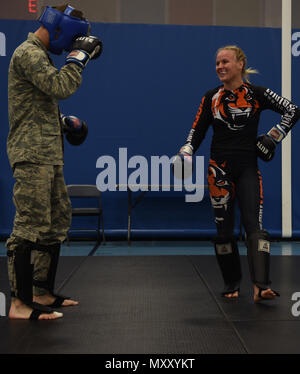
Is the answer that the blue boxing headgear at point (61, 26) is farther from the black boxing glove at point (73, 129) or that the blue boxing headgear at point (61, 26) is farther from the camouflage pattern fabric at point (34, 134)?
the black boxing glove at point (73, 129)

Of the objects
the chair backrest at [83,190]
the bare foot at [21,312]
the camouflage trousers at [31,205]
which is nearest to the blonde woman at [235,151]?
the camouflage trousers at [31,205]

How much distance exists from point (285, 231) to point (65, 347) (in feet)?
16.7

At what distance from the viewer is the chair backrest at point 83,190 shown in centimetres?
604

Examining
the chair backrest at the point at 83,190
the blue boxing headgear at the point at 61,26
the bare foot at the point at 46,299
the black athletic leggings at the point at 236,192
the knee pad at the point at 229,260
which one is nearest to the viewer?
the blue boxing headgear at the point at 61,26

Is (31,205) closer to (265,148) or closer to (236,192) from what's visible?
(236,192)

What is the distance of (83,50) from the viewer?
7.72 ft

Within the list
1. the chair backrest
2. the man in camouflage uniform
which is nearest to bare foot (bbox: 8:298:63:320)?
the man in camouflage uniform

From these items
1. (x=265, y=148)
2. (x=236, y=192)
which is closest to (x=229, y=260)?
(x=236, y=192)

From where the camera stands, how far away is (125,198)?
641cm

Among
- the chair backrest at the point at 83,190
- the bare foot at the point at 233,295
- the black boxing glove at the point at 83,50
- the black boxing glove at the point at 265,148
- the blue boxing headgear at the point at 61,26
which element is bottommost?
the bare foot at the point at 233,295

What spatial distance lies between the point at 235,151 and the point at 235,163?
77 millimetres

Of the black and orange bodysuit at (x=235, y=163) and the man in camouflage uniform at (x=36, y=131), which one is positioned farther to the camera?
the black and orange bodysuit at (x=235, y=163)

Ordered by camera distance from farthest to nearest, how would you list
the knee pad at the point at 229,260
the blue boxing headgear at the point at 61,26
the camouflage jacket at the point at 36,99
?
the knee pad at the point at 229,260 → the blue boxing headgear at the point at 61,26 → the camouflage jacket at the point at 36,99

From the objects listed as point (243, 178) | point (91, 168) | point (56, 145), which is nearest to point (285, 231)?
point (91, 168)
